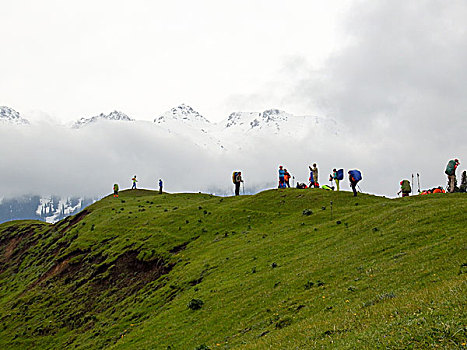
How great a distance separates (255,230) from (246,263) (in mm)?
12249

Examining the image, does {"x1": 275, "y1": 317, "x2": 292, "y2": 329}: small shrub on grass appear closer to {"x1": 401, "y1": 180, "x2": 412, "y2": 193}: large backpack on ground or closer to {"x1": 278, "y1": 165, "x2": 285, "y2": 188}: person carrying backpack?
{"x1": 401, "y1": 180, "x2": 412, "y2": 193}: large backpack on ground

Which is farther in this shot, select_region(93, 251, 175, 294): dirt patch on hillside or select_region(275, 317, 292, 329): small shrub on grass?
select_region(93, 251, 175, 294): dirt patch on hillside

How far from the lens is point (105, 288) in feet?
142

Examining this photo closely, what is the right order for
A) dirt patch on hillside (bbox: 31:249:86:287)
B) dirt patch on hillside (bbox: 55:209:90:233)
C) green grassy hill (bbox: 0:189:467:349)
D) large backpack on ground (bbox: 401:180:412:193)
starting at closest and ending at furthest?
green grassy hill (bbox: 0:189:467:349), dirt patch on hillside (bbox: 31:249:86:287), large backpack on ground (bbox: 401:180:412:193), dirt patch on hillside (bbox: 55:209:90:233)

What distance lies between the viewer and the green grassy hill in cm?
1390

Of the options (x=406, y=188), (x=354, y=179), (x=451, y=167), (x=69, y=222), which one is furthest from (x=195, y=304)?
(x=69, y=222)

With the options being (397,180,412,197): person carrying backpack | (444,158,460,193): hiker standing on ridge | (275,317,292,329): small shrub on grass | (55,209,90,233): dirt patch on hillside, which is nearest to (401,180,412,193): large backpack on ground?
(397,180,412,197): person carrying backpack

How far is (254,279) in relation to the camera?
90.5ft

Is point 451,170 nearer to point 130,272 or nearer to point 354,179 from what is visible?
point 354,179

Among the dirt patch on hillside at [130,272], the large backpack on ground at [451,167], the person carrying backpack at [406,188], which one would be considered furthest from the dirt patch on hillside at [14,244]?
the large backpack on ground at [451,167]

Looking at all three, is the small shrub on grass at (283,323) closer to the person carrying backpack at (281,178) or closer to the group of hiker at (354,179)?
the group of hiker at (354,179)

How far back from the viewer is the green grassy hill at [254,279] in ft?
45.6

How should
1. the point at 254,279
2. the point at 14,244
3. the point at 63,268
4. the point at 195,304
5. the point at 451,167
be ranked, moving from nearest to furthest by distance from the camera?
the point at 195,304
the point at 254,279
the point at 451,167
the point at 63,268
the point at 14,244

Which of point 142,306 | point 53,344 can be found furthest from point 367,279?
point 53,344
